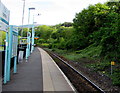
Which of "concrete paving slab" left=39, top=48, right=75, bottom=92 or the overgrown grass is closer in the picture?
"concrete paving slab" left=39, top=48, right=75, bottom=92

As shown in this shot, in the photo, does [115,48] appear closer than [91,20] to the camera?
Yes

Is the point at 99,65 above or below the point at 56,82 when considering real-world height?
below

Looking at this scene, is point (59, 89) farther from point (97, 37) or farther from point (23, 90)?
point (97, 37)

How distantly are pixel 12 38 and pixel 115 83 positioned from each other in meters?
5.61

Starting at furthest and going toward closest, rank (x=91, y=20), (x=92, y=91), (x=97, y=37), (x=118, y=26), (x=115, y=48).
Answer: (x=91, y=20), (x=97, y=37), (x=115, y=48), (x=118, y=26), (x=92, y=91)

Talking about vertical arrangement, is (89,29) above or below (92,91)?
above

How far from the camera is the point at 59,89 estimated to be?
296 inches

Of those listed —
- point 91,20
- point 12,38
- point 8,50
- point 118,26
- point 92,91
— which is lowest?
point 92,91

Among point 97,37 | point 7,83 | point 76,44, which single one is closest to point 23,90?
point 7,83

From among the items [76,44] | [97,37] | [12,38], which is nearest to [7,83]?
[12,38]

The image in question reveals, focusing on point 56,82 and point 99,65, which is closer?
point 56,82

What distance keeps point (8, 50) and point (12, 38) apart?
65cm

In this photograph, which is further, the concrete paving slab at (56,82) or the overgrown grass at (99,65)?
the overgrown grass at (99,65)

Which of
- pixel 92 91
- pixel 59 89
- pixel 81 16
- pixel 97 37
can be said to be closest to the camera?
pixel 59 89
